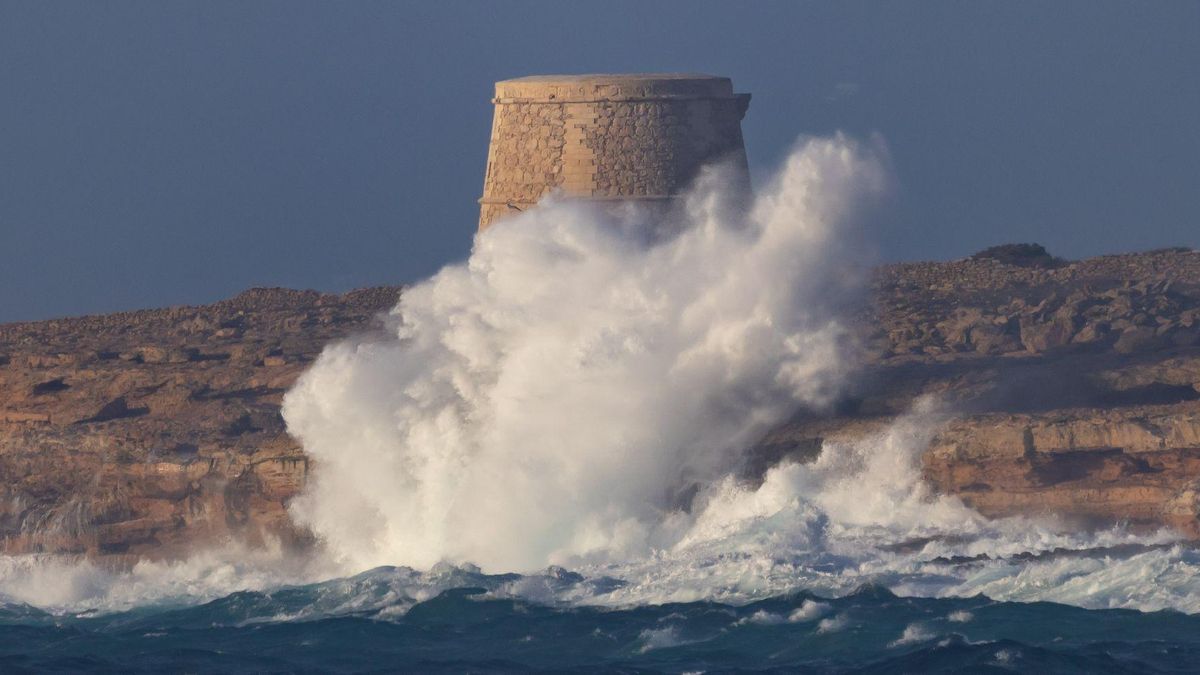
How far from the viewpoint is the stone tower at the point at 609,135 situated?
3416 cm

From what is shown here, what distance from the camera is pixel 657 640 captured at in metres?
26.5

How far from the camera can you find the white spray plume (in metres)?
32.0

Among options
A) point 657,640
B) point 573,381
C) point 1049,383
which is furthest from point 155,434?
point 657,640

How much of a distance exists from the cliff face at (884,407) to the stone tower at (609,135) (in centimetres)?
279

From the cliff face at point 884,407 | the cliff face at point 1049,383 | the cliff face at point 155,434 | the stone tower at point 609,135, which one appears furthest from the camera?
the stone tower at point 609,135

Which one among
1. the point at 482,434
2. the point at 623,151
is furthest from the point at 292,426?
the point at 623,151

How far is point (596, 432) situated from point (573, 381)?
Answer: 63cm

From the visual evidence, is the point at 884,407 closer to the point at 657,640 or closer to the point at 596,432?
the point at 596,432

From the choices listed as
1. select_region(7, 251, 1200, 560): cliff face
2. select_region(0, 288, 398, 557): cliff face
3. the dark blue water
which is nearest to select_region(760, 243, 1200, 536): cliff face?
select_region(7, 251, 1200, 560): cliff face

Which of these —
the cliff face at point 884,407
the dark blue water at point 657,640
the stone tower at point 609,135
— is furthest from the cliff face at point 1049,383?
the dark blue water at point 657,640

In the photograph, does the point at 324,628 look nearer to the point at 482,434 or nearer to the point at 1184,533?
the point at 482,434

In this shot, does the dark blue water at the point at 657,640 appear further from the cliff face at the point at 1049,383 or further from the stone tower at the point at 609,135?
the stone tower at the point at 609,135

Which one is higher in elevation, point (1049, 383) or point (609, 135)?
point (609, 135)

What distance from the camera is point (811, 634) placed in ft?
87.0
